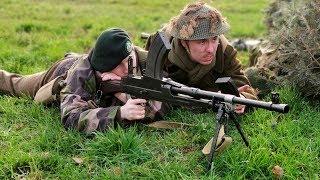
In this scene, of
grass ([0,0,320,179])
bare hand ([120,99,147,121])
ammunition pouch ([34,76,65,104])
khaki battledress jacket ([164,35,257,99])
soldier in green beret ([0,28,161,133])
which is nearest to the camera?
grass ([0,0,320,179])

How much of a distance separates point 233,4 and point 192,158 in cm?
1661

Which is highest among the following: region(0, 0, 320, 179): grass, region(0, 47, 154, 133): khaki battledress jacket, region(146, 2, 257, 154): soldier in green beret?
region(146, 2, 257, 154): soldier in green beret

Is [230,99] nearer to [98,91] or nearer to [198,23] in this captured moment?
[198,23]

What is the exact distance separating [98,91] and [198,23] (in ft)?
4.27

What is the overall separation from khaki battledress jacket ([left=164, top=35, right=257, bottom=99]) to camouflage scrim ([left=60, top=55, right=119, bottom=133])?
965 millimetres

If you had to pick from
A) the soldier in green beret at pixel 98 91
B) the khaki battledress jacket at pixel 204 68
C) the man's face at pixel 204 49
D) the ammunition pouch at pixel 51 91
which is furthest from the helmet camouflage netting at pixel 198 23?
the ammunition pouch at pixel 51 91

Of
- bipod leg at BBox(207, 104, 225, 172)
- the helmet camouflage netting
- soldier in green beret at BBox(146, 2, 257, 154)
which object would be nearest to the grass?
bipod leg at BBox(207, 104, 225, 172)

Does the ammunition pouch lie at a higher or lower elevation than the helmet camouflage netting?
lower

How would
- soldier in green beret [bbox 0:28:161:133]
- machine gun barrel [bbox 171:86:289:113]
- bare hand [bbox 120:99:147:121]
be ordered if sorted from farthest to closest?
soldier in green beret [bbox 0:28:161:133] < bare hand [bbox 120:99:147:121] < machine gun barrel [bbox 171:86:289:113]

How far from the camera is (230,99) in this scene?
487cm

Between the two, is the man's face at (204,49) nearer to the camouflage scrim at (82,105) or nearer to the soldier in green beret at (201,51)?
the soldier in green beret at (201,51)

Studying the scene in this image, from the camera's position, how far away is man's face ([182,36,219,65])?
6.00 m

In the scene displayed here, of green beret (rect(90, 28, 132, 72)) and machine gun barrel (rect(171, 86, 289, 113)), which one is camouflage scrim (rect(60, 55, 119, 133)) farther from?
machine gun barrel (rect(171, 86, 289, 113))

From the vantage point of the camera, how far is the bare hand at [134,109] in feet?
18.2
